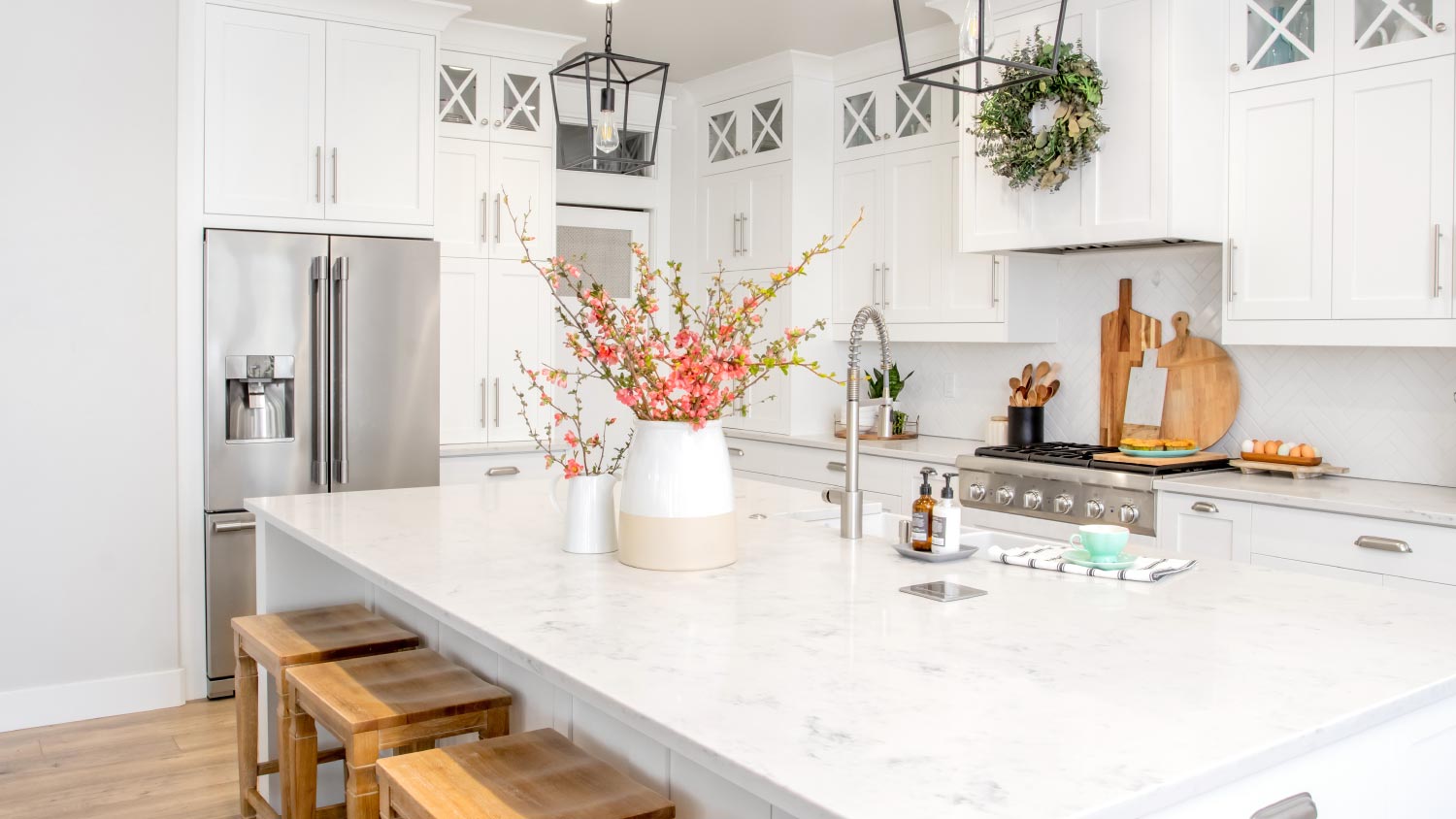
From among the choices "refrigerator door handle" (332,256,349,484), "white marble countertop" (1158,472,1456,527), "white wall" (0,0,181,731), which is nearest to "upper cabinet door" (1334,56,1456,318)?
"white marble countertop" (1158,472,1456,527)

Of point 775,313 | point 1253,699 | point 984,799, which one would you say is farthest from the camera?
A: point 775,313

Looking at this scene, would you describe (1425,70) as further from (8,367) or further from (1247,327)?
(8,367)

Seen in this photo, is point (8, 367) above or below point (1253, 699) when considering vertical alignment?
above

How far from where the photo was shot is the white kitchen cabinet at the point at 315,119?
415cm

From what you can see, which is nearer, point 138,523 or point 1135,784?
point 1135,784

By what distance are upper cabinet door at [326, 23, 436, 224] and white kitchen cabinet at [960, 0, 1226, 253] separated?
2.29 meters

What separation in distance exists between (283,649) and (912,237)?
3252mm

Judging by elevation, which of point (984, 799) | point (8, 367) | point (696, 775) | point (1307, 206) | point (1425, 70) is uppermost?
point (1425, 70)

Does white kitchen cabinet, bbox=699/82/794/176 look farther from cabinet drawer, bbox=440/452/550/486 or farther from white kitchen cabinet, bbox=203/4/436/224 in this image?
cabinet drawer, bbox=440/452/550/486

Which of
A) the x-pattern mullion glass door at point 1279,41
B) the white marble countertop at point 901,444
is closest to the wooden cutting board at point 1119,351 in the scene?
the white marble countertop at point 901,444

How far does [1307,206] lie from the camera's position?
3.42 m

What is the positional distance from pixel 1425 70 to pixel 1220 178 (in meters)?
0.66

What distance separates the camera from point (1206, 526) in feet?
11.4

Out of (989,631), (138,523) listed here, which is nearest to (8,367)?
(138,523)
